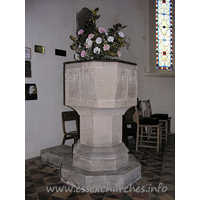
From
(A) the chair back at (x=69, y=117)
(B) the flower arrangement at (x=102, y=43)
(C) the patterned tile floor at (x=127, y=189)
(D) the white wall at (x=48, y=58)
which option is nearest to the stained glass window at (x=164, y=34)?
(D) the white wall at (x=48, y=58)

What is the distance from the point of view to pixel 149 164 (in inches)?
133

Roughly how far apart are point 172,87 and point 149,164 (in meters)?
3.20

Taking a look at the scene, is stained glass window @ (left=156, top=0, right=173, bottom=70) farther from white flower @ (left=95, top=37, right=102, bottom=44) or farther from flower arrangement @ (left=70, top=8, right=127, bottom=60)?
white flower @ (left=95, top=37, right=102, bottom=44)

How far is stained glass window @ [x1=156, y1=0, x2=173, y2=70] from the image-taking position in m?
5.99

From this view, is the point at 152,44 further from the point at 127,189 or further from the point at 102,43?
the point at 127,189

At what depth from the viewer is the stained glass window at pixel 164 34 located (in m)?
5.99

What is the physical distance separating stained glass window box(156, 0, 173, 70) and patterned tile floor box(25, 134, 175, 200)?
325cm

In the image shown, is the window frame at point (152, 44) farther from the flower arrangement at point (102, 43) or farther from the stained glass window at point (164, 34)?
the flower arrangement at point (102, 43)

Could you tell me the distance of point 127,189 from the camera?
245 centimetres

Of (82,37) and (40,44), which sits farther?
(40,44)

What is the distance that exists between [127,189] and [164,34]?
4.85 metres

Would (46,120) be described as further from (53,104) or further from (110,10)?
(110,10)

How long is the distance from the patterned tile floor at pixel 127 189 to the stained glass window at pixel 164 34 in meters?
3.25

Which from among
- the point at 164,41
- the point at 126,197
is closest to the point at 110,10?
the point at 164,41
